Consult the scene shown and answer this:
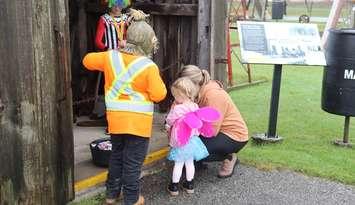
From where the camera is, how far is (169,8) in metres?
6.71

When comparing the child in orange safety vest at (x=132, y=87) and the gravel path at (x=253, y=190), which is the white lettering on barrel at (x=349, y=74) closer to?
the gravel path at (x=253, y=190)

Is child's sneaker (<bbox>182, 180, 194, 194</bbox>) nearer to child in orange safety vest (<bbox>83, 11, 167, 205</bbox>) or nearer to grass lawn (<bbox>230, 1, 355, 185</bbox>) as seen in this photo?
child in orange safety vest (<bbox>83, 11, 167, 205</bbox>)

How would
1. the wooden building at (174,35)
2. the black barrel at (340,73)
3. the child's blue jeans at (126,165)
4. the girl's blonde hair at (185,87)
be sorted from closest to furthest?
the child's blue jeans at (126,165) → the girl's blonde hair at (185,87) → the wooden building at (174,35) → the black barrel at (340,73)

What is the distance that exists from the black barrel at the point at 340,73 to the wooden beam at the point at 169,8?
5.40 feet

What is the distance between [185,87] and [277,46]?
198 centimetres

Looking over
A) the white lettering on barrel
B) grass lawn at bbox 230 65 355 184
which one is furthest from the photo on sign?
grass lawn at bbox 230 65 355 184

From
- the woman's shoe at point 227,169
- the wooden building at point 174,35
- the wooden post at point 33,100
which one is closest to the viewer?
the wooden post at point 33,100

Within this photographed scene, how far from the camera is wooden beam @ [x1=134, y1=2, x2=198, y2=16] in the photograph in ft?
21.0

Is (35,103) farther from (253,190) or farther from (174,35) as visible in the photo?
(174,35)

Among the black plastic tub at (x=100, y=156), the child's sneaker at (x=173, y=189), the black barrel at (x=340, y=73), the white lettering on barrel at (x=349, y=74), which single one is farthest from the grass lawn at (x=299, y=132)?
the black plastic tub at (x=100, y=156)

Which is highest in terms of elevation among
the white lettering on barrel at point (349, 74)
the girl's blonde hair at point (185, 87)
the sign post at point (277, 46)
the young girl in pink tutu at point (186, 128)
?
the sign post at point (277, 46)

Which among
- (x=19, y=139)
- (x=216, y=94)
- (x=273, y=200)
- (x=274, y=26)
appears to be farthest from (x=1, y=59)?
(x=274, y=26)

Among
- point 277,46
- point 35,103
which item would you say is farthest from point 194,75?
point 277,46

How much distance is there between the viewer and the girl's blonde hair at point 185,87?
15.6 ft
